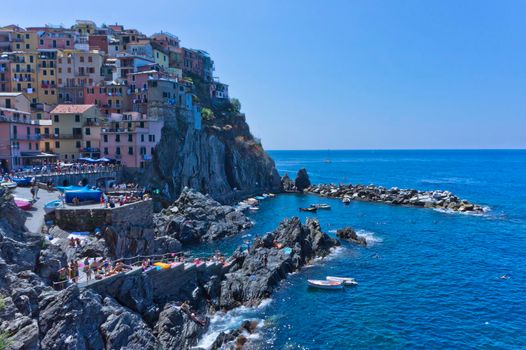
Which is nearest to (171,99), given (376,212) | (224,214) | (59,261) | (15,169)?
(224,214)

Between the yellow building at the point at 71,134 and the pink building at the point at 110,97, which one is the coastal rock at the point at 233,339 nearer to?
the yellow building at the point at 71,134

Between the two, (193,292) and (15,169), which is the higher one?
(15,169)

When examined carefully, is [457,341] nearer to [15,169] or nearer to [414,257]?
[414,257]

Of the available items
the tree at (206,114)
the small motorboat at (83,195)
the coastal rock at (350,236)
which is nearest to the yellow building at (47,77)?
the tree at (206,114)

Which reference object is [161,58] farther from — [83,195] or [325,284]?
[325,284]

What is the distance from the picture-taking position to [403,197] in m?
109

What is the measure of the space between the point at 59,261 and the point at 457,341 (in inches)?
1205

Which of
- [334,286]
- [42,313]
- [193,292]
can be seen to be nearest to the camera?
[42,313]

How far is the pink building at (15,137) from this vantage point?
6116 centimetres

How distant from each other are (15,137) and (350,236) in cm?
5081

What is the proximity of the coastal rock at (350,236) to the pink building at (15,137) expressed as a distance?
47048mm

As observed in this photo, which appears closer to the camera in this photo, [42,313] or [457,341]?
[42,313]

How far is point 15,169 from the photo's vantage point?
62.7 m

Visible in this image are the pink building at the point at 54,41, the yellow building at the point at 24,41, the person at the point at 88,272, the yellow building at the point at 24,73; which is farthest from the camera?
the pink building at the point at 54,41
